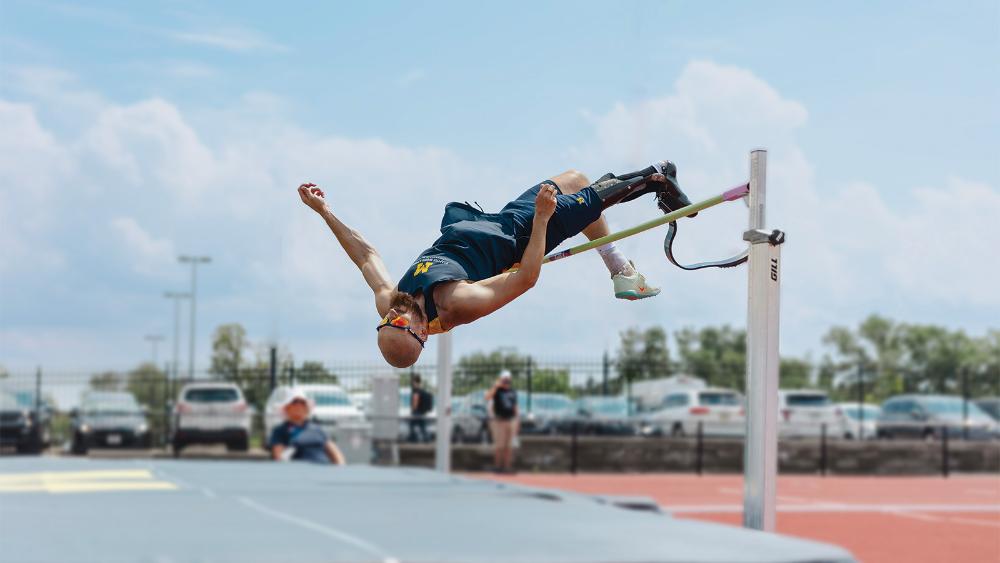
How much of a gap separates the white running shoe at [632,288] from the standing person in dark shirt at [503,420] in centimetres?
1284

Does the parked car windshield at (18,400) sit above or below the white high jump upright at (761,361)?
below

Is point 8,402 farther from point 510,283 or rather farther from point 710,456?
point 510,283

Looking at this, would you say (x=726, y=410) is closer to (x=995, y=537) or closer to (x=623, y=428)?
(x=623, y=428)

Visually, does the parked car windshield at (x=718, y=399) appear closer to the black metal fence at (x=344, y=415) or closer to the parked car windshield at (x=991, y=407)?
the black metal fence at (x=344, y=415)

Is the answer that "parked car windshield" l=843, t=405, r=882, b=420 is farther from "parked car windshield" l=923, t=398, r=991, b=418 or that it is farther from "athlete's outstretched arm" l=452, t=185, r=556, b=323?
"athlete's outstretched arm" l=452, t=185, r=556, b=323

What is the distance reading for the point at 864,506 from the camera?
20.2 m

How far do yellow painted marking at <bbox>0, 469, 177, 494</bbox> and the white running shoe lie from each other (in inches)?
479

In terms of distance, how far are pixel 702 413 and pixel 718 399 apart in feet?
2.14

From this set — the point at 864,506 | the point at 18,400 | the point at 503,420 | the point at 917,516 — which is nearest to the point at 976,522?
the point at 917,516

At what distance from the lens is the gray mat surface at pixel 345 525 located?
948cm

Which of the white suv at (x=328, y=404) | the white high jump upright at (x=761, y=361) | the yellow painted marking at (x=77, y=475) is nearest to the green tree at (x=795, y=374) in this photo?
the white suv at (x=328, y=404)

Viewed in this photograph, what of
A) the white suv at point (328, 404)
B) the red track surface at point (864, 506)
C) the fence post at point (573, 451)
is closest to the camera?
the red track surface at point (864, 506)

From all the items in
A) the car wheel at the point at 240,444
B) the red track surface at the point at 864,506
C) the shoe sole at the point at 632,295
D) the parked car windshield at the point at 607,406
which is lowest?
the red track surface at the point at 864,506

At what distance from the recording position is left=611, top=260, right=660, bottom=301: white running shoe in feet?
10.5
